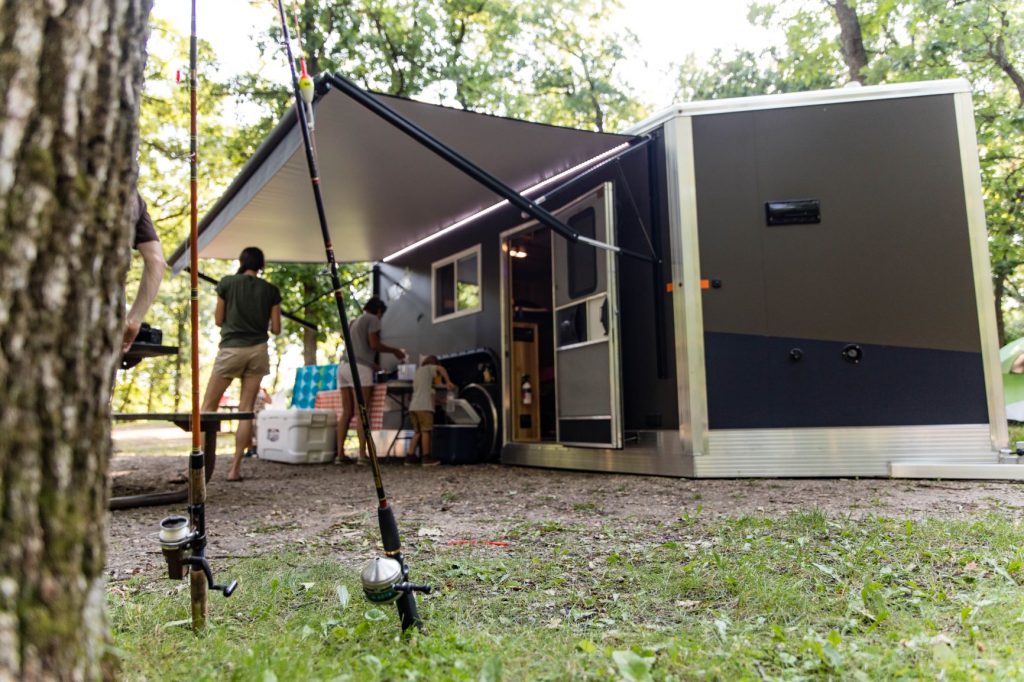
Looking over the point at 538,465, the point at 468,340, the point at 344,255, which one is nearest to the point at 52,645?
the point at 538,465

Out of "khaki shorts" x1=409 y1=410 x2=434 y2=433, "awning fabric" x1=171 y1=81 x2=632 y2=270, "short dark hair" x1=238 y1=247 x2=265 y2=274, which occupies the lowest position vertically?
"khaki shorts" x1=409 y1=410 x2=434 y2=433

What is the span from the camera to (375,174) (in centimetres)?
564

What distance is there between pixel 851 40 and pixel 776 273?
669cm

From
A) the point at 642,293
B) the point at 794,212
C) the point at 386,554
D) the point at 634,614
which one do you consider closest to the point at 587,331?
the point at 642,293

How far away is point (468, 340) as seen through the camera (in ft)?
25.0

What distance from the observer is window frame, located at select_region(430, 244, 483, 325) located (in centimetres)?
748

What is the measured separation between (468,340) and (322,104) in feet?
12.4

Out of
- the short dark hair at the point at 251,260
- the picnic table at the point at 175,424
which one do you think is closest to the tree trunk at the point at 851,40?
the short dark hair at the point at 251,260

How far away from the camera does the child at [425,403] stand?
6.93 m

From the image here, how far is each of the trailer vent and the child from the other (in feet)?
11.3

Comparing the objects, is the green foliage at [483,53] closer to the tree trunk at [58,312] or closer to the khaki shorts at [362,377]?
the khaki shorts at [362,377]

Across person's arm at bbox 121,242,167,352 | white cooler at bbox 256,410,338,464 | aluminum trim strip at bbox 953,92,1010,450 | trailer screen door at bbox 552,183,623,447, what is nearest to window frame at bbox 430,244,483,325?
trailer screen door at bbox 552,183,623,447

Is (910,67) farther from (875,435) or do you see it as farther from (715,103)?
(875,435)

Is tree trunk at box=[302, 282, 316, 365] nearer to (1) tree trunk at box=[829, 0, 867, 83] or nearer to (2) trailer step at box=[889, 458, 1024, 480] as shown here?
(1) tree trunk at box=[829, 0, 867, 83]
